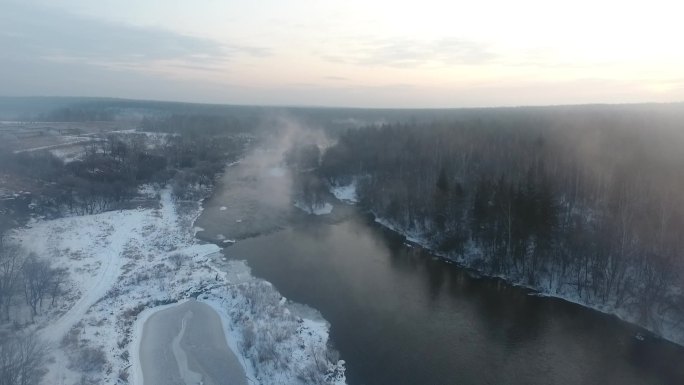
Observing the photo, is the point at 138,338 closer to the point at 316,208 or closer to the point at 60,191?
the point at 316,208

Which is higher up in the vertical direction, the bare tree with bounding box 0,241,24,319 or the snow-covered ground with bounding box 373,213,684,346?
the bare tree with bounding box 0,241,24,319

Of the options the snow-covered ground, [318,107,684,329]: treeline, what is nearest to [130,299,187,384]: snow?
the snow-covered ground

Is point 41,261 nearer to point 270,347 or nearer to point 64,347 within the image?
point 64,347

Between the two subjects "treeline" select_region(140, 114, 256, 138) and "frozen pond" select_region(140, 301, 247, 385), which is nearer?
"frozen pond" select_region(140, 301, 247, 385)

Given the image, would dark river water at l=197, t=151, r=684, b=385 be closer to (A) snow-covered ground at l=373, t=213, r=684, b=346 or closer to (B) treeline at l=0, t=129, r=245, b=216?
(A) snow-covered ground at l=373, t=213, r=684, b=346

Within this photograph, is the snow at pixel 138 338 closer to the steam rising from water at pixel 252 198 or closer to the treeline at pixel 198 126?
the steam rising from water at pixel 252 198

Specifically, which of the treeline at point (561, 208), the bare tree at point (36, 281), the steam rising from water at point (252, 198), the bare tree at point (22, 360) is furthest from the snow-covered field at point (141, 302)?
the treeline at point (561, 208)

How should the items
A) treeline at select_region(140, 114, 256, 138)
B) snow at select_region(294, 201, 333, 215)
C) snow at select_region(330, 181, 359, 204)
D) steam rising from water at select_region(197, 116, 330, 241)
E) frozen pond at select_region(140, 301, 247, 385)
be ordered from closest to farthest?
1. frozen pond at select_region(140, 301, 247, 385)
2. steam rising from water at select_region(197, 116, 330, 241)
3. snow at select_region(294, 201, 333, 215)
4. snow at select_region(330, 181, 359, 204)
5. treeline at select_region(140, 114, 256, 138)
